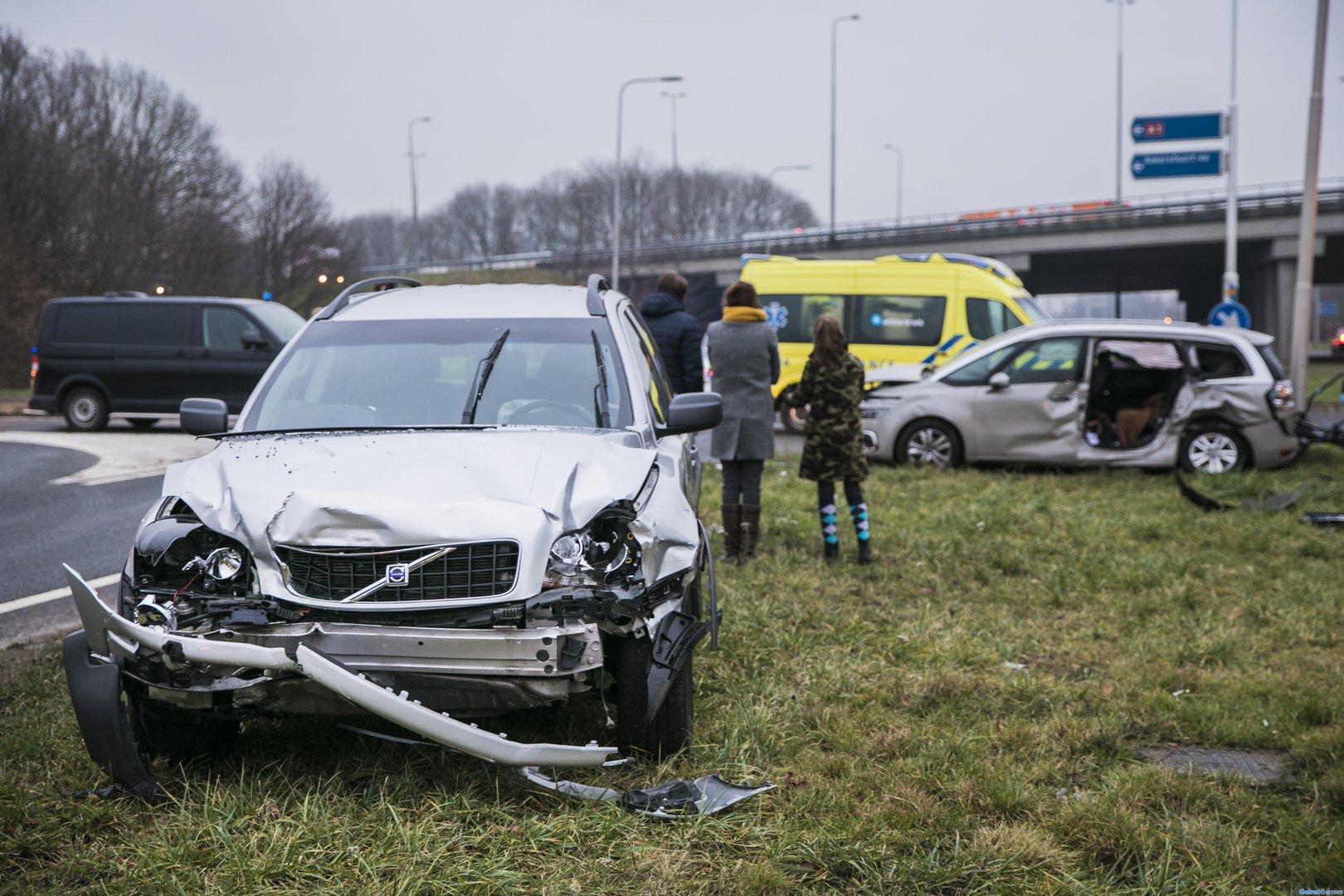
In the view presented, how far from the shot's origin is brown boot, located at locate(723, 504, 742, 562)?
7.98 m

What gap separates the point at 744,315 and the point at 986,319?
36.8 feet

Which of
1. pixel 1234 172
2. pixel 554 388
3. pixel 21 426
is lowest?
pixel 21 426

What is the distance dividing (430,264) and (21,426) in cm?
5627

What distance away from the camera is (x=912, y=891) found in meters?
3.25

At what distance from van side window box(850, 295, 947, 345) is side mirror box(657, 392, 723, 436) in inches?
551

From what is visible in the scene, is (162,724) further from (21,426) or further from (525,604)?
(21,426)

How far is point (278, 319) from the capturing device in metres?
17.8

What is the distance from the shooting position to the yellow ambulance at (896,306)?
18.4 meters

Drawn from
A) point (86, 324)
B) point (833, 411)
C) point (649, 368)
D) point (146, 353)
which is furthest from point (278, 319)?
point (649, 368)

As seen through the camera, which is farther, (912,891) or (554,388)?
(554,388)

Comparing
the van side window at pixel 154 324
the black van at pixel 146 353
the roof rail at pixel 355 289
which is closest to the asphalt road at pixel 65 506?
the black van at pixel 146 353

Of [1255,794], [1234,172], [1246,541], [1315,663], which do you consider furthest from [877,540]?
Answer: [1234,172]

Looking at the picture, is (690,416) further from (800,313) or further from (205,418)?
(800,313)

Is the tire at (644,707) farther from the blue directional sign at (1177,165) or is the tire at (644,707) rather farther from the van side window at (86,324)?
the blue directional sign at (1177,165)
